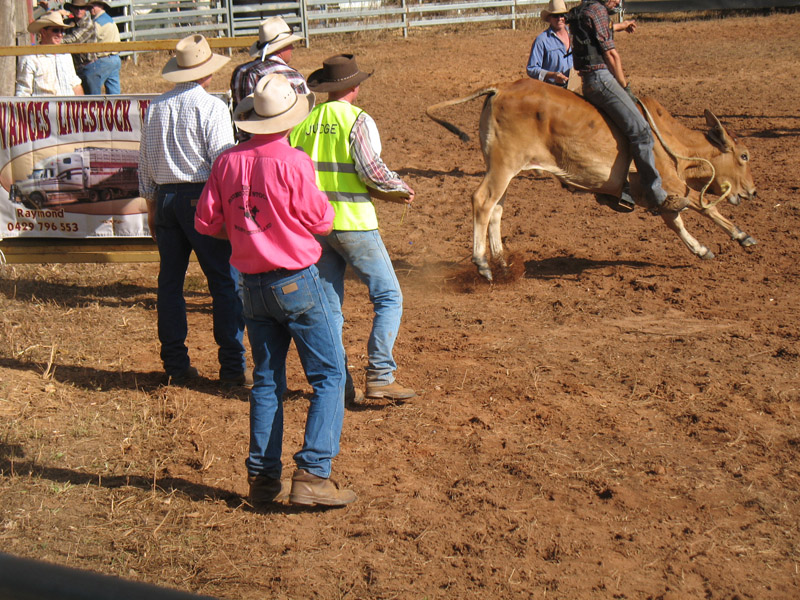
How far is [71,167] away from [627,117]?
479 cm

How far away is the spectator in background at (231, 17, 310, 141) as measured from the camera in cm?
577

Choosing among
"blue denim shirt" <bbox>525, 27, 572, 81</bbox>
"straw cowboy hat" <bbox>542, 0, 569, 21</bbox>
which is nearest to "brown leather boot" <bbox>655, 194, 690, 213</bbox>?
"blue denim shirt" <bbox>525, 27, 572, 81</bbox>

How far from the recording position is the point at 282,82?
155 inches

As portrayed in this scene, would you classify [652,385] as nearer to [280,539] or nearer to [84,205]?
[280,539]

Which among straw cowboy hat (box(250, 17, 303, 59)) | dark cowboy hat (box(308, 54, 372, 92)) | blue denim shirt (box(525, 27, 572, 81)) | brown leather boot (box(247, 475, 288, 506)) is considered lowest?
brown leather boot (box(247, 475, 288, 506))

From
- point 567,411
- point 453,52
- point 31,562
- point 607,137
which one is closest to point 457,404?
point 567,411

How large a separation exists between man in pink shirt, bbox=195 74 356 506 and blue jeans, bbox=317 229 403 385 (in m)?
0.87

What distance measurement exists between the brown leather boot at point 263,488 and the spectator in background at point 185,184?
1.71 metres

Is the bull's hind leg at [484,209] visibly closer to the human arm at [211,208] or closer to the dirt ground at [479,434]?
the dirt ground at [479,434]

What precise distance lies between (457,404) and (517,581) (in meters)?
1.89

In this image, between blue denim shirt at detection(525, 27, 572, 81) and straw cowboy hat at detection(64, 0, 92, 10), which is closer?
blue denim shirt at detection(525, 27, 572, 81)

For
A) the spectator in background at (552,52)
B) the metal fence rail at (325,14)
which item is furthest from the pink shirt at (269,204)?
the metal fence rail at (325,14)

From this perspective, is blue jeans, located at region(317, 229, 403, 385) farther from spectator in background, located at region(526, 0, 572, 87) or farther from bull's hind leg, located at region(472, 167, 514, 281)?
spectator in background, located at region(526, 0, 572, 87)

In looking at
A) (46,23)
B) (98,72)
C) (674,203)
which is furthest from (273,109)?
(98,72)
